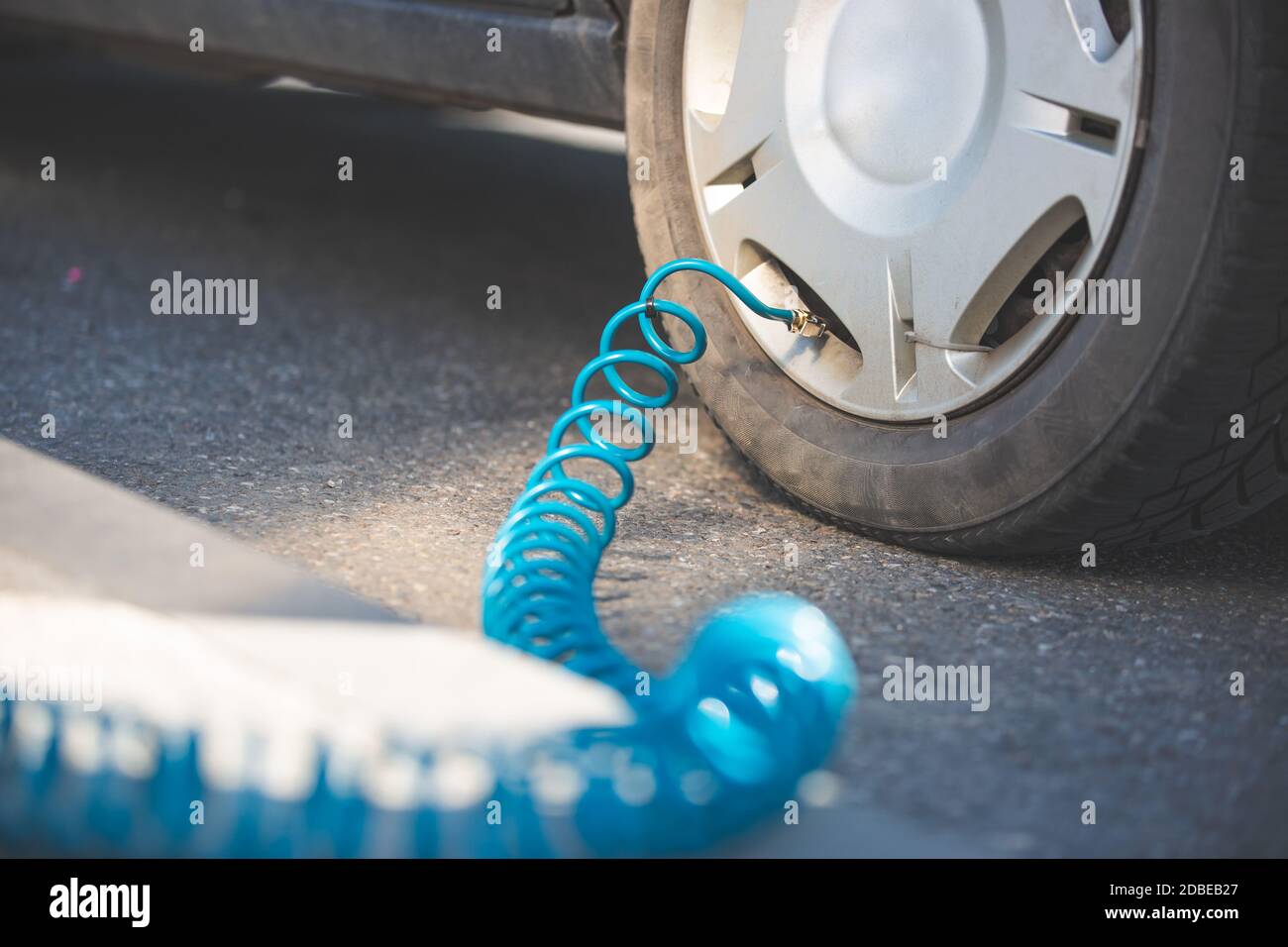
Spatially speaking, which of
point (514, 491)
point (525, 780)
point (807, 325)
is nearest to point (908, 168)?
point (807, 325)

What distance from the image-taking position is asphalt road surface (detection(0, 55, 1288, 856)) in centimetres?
138

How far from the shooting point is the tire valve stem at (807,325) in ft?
6.79

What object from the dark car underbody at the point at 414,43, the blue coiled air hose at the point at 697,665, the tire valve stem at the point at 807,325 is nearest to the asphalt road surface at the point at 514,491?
the blue coiled air hose at the point at 697,665

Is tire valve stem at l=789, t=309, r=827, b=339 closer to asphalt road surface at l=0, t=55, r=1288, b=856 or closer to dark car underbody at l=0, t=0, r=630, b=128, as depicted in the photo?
asphalt road surface at l=0, t=55, r=1288, b=856

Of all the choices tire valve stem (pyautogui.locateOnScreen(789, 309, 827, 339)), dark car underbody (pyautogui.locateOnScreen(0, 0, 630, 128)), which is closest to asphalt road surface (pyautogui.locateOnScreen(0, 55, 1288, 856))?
tire valve stem (pyautogui.locateOnScreen(789, 309, 827, 339))

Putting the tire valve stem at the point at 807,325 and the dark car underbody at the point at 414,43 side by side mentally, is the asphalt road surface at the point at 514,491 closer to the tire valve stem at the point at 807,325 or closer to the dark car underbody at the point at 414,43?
→ the tire valve stem at the point at 807,325

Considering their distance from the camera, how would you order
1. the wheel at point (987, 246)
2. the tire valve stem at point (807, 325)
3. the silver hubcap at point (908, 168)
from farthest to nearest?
the tire valve stem at point (807, 325) < the silver hubcap at point (908, 168) < the wheel at point (987, 246)

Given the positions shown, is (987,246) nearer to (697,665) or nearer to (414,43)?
(697,665)

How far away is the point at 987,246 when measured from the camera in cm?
181

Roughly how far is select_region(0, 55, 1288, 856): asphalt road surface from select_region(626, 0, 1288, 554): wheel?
0.45 feet

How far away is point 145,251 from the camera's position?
3.55 m

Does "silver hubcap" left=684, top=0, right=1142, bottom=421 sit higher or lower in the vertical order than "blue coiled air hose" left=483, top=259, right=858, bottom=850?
higher

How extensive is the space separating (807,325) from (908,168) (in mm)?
278

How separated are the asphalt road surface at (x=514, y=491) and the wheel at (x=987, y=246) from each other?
0.45 feet
